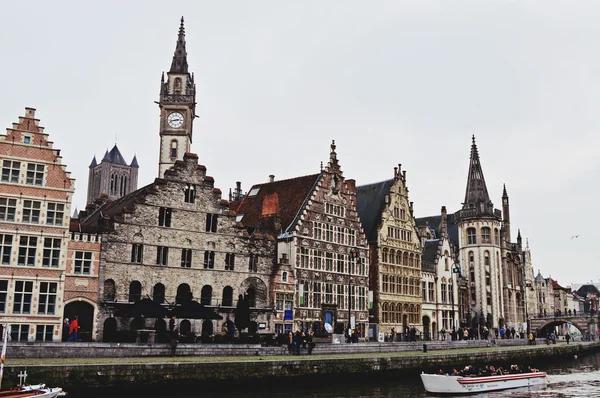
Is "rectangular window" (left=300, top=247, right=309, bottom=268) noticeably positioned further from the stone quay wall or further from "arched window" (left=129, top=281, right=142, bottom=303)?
"arched window" (left=129, top=281, right=142, bottom=303)

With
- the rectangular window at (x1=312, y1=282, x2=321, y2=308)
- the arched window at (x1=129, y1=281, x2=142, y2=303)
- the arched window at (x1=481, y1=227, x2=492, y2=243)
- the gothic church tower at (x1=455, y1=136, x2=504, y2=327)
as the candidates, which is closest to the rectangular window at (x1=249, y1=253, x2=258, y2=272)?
the rectangular window at (x1=312, y1=282, x2=321, y2=308)

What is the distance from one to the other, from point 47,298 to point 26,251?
3.12m

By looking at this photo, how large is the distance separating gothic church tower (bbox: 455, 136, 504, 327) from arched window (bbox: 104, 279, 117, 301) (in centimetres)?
5426

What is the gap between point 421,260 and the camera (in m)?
68.4

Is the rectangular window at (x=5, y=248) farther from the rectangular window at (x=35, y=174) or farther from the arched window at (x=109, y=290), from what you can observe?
the arched window at (x=109, y=290)

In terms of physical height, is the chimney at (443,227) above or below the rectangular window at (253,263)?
above

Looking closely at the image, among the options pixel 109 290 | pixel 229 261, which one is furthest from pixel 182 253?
pixel 109 290

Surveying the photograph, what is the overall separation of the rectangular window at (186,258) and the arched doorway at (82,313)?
712 centimetres

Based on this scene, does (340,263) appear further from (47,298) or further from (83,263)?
(47,298)

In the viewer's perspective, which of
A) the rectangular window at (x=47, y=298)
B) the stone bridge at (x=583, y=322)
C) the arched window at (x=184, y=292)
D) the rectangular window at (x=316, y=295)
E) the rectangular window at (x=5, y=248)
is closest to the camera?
the rectangular window at (x=5, y=248)

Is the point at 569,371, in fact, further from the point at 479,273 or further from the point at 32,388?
the point at 32,388

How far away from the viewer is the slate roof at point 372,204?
205ft

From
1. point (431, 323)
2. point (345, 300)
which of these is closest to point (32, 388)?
point (345, 300)

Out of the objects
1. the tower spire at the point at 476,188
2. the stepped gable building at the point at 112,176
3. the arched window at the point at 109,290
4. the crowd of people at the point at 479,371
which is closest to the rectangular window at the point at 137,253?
the arched window at the point at 109,290
